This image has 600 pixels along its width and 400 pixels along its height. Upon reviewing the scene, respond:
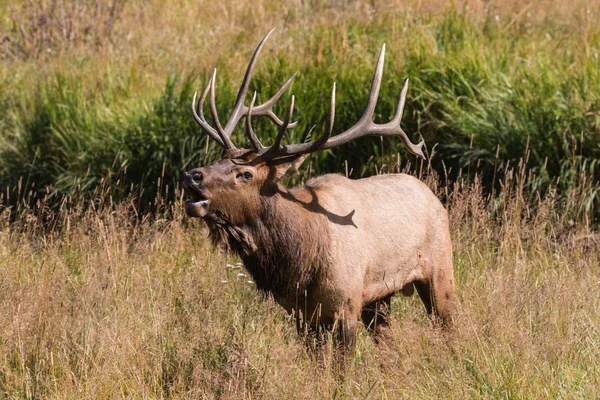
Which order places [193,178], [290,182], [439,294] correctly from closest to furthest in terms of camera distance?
[193,178] < [439,294] < [290,182]

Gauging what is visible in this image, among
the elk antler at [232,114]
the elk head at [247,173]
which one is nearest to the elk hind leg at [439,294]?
the elk head at [247,173]

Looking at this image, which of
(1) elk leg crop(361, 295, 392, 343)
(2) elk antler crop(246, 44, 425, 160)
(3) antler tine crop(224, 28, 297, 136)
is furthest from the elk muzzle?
(1) elk leg crop(361, 295, 392, 343)

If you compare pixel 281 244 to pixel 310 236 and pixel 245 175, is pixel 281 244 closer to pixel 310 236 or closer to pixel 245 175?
pixel 310 236

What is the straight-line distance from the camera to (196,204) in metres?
4.79

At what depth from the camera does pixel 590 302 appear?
557 centimetres

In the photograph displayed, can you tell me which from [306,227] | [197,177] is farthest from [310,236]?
[197,177]

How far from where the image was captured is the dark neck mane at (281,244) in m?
5.02

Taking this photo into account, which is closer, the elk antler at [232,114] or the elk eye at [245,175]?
the elk eye at [245,175]

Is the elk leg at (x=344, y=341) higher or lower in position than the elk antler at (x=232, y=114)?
lower

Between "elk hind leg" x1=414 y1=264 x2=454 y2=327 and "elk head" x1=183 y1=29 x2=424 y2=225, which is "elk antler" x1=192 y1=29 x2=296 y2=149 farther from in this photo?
"elk hind leg" x1=414 y1=264 x2=454 y2=327

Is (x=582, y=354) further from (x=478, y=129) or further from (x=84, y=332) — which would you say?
(x=478, y=129)

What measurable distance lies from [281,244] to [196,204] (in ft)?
1.81

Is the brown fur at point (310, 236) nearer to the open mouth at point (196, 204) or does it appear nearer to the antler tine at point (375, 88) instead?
the open mouth at point (196, 204)

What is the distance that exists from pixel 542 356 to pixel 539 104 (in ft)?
12.1
